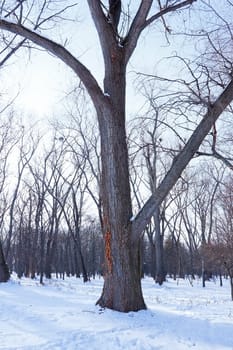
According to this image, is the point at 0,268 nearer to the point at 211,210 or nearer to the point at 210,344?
the point at 210,344

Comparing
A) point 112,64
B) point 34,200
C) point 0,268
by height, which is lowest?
point 0,268

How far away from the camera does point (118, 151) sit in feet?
23.7

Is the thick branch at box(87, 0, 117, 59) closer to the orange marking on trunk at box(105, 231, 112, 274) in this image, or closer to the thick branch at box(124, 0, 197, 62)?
A: the thick branch at box(124, 0, 197, 62)

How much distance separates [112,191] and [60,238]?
47191 mm

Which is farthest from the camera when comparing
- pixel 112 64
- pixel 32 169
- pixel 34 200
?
pixel 34 200

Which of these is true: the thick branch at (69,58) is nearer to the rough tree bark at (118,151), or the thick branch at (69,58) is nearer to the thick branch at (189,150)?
the rough tree bark at (118,151)

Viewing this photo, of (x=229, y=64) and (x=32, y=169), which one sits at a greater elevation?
(x=32, y=169)

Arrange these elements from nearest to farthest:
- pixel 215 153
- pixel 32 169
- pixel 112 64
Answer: pixel 112 64, pixel 215 153, pixel 32 169

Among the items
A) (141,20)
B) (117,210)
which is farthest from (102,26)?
(117,210)

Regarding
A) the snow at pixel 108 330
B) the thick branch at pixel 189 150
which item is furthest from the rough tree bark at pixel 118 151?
Answer: the snow at pixel 108 330

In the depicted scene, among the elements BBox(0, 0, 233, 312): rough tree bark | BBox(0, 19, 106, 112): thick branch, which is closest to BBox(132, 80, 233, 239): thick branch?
BBox(0, 0, 233, 312): rough tree bark

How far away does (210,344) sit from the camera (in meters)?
4.86

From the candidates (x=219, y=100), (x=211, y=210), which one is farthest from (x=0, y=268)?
(x=211, y=210)

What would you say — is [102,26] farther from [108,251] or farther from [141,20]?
[108,251]
